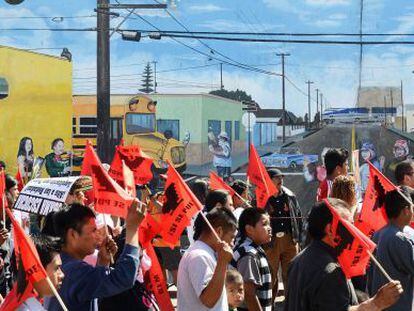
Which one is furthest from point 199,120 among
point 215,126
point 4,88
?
point 4,88

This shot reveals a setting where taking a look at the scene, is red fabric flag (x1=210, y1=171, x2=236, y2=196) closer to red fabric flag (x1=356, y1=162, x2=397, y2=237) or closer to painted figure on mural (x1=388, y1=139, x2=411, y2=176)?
red fabric flag (x1=356, y1=162, x2=397, y2=237)

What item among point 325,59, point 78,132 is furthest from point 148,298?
point 325,59

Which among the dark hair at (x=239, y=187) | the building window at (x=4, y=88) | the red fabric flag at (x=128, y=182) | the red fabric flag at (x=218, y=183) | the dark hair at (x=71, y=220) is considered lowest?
the dark hair at (x=239, y=187)

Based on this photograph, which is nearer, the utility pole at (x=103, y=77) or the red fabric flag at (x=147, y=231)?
the red fabric flag at (x=147, y=231)

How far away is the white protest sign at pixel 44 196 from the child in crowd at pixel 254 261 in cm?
144

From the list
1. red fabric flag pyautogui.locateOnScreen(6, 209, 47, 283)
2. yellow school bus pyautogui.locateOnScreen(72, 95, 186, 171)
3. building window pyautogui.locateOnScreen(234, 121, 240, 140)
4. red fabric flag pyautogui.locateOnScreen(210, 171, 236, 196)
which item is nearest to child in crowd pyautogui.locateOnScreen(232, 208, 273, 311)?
red fabric flag pyautogui.locateOnScreen(6, 209, 47, 283)

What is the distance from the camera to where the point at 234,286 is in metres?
5.42

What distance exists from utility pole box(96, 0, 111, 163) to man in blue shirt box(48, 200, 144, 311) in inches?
436

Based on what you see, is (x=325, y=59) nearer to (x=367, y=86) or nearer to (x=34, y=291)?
(x=367, y=86)

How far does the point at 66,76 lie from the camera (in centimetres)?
1898

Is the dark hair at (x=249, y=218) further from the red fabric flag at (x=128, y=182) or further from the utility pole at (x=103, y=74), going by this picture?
the utility pole at (x=103, y=74)

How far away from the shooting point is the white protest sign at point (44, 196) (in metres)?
6.44

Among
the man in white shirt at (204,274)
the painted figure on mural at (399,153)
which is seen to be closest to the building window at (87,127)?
the painted figure on mural at (399,153)

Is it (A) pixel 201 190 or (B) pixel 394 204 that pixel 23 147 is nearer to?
(A) pixel 201 190
